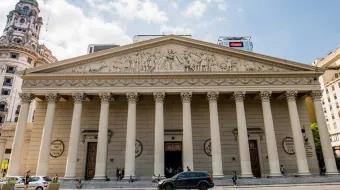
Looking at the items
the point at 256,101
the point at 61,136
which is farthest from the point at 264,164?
the point at 61,136

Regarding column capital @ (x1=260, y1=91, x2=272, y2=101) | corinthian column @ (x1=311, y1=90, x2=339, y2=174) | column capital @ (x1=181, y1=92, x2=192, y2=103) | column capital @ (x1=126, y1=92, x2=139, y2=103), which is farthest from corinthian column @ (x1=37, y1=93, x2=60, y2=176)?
corinthian column @ (x1=311, y1=90, x2=339, y2=174)

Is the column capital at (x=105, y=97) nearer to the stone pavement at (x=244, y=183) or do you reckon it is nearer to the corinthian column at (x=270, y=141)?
the stone pavement at (x=244, y=183)

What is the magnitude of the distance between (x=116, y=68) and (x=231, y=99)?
12.3 metres

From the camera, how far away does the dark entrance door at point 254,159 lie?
75.7ft

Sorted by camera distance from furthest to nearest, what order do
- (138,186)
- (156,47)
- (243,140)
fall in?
(156,47) < (243,140) < (138,186)

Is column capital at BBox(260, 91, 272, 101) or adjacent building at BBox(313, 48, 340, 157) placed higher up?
adjacent building at BBox(313, 48, 340, 157)

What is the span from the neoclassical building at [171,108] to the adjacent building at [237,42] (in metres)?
27.6

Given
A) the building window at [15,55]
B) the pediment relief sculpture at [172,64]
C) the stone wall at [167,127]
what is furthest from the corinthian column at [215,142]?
the building window at [15,55]

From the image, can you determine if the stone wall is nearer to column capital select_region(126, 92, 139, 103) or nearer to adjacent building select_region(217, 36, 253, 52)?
column capital select_region(126, 92, 139, 103)

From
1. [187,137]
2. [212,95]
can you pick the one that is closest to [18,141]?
[187,137]

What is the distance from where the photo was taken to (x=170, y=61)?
2309 cm

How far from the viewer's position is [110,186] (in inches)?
725

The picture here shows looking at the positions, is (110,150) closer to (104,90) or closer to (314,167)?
(104,90)

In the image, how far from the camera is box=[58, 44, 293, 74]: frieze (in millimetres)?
22812
